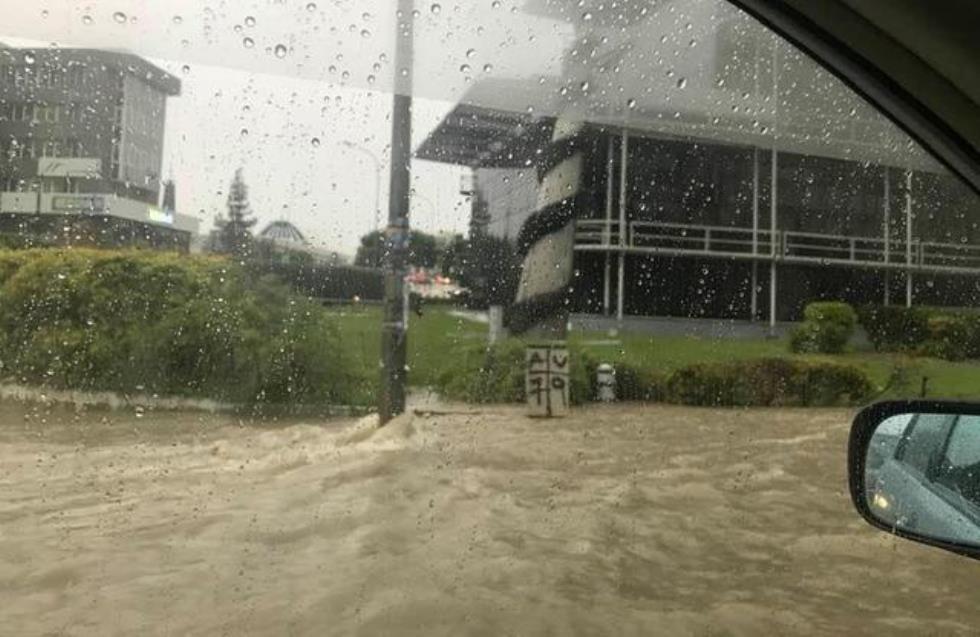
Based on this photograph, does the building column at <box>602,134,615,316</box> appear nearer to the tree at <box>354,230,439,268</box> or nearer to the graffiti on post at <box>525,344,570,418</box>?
the graffiti on post at <box>525,344,570,418</box>

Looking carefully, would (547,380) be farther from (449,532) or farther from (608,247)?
(449,532)

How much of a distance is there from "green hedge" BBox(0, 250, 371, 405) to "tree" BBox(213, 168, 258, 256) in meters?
0.07

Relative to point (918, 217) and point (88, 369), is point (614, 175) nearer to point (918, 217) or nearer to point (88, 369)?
point (918, 217)

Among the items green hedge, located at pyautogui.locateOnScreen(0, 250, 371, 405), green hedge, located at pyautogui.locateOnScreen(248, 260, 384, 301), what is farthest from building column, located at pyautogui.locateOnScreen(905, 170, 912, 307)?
green hedge, located at pyautogui.locateOnScreen(0, 250, 371, 405)

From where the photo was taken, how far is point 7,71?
137 inches

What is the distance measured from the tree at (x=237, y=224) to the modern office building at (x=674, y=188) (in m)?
0.65

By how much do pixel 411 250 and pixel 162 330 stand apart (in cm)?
88

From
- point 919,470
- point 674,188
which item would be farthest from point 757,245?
point 919,470

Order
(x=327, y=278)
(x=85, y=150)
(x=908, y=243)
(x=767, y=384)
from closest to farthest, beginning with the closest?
1. (x=85, y=150)
2. (x=327, y=278)
3. (x=908, y=243)
4. (x=767, y=384)

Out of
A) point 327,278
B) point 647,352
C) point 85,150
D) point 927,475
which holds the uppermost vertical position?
point 85,150

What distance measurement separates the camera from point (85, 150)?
3543 millimetres

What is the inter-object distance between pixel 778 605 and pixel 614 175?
1651 mm

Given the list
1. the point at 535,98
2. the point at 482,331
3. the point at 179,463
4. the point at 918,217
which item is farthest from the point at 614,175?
the point at 179,463

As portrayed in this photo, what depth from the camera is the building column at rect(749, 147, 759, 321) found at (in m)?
4.04
